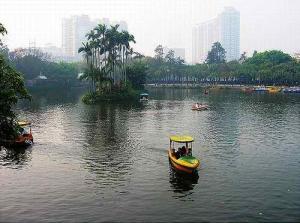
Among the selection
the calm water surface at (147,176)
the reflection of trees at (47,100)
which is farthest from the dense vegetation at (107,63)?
the calm water surface at (147,176)

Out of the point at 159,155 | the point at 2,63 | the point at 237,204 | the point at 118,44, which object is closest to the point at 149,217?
the point at 237,204

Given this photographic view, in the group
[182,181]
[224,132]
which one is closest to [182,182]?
[182,181]

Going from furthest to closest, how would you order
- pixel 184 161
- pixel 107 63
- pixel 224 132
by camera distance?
1. pixel 107 63
2. pixel 224 132
3. pixel 184 161

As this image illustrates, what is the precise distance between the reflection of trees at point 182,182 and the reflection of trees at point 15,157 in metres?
16.9

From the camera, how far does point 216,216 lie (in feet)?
105

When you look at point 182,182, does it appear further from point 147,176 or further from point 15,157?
point 15,157

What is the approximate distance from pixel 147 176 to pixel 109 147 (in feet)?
50.1

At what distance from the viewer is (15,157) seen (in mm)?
50531

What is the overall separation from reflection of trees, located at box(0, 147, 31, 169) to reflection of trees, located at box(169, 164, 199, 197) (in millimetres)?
16915

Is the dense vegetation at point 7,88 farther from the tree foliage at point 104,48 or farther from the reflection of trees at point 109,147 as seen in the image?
the tree foliage at point 104,48

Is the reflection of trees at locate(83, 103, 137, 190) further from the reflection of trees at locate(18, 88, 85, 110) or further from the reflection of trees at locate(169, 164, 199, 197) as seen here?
the reflection of trees at locate(18, 88, 85, 110)

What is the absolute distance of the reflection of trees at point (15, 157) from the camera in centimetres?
4722

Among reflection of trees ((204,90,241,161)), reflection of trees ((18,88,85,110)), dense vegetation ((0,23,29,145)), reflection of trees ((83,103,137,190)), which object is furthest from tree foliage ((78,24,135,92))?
dense vegetation ((0,23,29,145))

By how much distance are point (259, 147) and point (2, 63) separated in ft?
118
